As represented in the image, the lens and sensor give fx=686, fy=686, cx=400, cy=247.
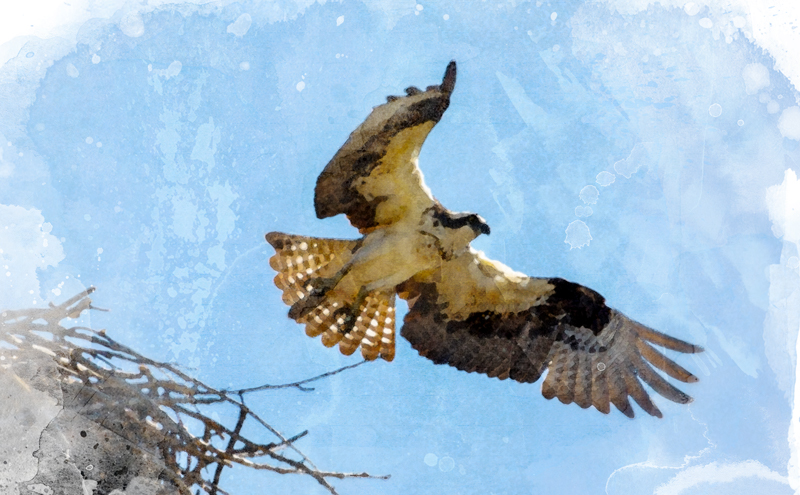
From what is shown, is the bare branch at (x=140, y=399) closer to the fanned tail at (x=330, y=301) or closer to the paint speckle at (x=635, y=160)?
the fanned tail at (x=330, y=301)

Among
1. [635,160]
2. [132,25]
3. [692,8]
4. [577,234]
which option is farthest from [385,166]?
[692,8]

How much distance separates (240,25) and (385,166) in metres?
1.16

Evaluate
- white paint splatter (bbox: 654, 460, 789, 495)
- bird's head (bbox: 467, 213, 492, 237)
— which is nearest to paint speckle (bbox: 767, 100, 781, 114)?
bird's head (bbox: 467, 213, 492, 237)

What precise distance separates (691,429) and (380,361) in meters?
1.94

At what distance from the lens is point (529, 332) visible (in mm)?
4352

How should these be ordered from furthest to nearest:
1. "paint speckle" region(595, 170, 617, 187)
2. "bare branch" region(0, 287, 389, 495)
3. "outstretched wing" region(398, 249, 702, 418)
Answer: "paint speckle" region(595, 170, 617, 187) → "outstretched wing" region(398, 249, 702, 418) → "bare branch" region(0, 287, 389, 495)

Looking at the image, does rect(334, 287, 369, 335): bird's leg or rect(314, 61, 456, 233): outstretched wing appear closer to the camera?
rect(314, 61, 456, 233): outstretched wing

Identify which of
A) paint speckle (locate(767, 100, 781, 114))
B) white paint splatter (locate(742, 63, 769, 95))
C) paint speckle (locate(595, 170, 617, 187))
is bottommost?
paint speckle (locate(595, 170, 617, 187))

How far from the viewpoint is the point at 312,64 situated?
402 centimetres

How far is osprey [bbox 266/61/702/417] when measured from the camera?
4.01 m

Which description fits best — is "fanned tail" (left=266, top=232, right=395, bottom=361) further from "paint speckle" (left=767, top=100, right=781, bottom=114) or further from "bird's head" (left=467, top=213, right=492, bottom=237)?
"paint speckle" (left=767, top=100, right=781, bottom=114)

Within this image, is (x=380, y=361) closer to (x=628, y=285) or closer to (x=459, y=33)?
(x=628, y=285)

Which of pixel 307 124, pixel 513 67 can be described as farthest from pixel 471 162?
pixel 307 124

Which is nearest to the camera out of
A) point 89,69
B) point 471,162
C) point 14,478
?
point 14,478
